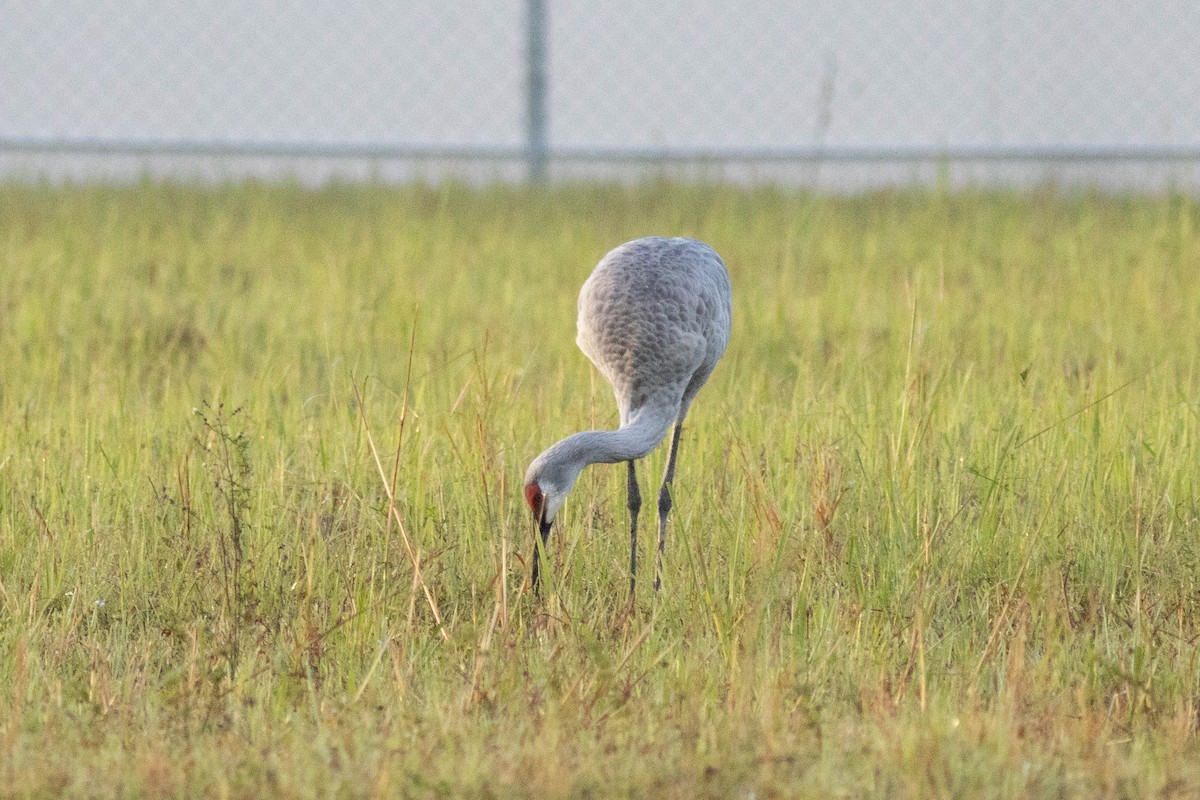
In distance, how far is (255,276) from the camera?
6.78m

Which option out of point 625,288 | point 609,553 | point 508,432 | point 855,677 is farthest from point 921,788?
point 508,432

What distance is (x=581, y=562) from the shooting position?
339 cm

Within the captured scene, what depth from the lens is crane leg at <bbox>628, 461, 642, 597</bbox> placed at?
339 centimetres

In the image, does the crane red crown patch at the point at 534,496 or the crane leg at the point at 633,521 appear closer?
the crane red crown patch at the point at 534,496

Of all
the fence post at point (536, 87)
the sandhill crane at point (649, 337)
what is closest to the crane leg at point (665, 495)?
the sandhill crane at point (649, 337)

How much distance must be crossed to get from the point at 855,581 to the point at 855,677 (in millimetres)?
532

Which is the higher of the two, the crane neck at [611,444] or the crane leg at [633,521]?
the crane neck at [611,444]

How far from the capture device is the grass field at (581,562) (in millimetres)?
2383

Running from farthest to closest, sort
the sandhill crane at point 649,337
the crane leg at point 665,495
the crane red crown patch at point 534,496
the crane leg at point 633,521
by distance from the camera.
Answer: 1. the crane leg at point 665,495
2. the sandhill crane at point 649,337
3. the crane leg at point 633,521
4. the crane red crown patch at point 534,496

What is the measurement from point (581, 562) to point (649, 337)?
1.89 feet

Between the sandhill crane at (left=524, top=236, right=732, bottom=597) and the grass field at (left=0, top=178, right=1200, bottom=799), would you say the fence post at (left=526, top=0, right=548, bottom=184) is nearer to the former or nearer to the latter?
the grass field at (left=0, top=178, right=1200, bottom=799)

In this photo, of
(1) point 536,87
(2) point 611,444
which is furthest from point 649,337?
(1) point 536,87

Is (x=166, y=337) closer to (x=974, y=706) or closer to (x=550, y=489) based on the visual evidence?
(x=550, y=489)

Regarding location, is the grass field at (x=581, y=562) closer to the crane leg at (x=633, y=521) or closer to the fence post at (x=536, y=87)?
the crane leg at (x=633, y=521)
